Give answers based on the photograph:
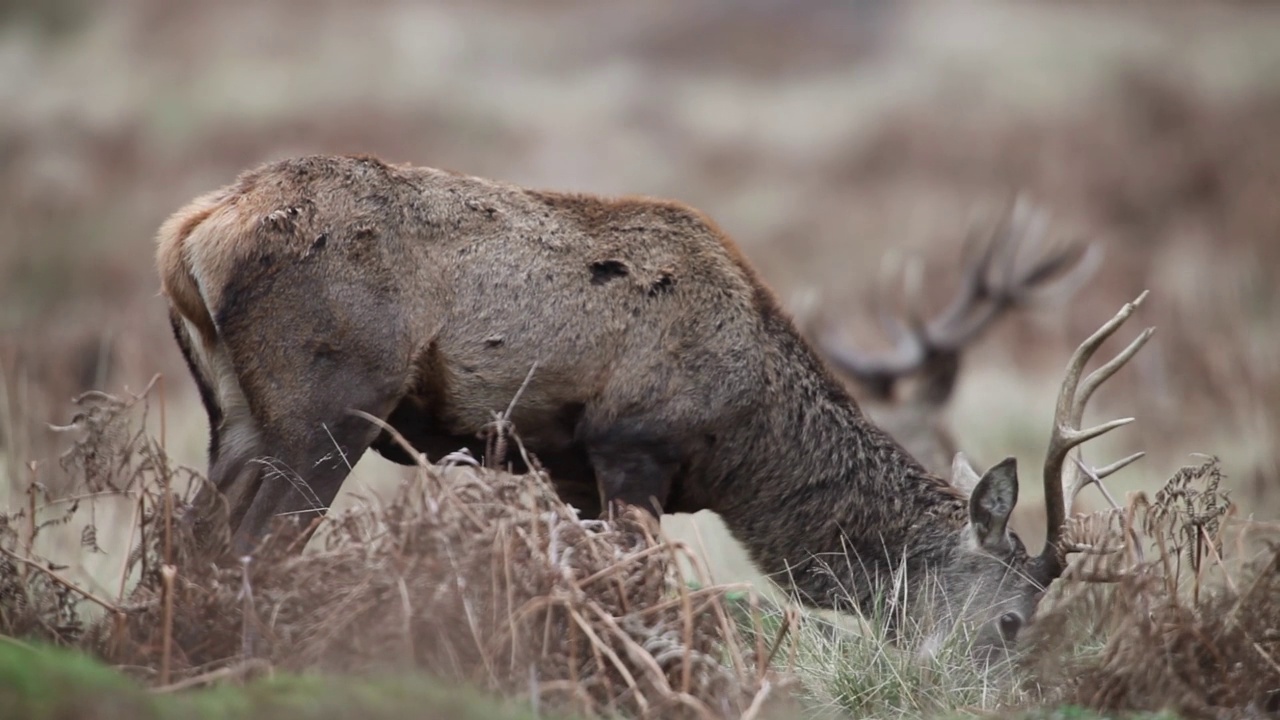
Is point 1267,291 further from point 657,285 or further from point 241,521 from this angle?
point 241,521

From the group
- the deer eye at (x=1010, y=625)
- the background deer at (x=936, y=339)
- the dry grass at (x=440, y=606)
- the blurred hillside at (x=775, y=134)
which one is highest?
the blurred hillside at (x=775, y=134)

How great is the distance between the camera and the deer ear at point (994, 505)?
5398 mm

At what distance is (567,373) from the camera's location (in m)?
5.17

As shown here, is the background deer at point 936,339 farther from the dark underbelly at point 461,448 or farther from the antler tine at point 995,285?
the dark underbelly at point 461,448

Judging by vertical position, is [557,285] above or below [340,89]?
below

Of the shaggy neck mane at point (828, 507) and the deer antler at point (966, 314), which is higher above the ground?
the deer antler at point (966, 314)

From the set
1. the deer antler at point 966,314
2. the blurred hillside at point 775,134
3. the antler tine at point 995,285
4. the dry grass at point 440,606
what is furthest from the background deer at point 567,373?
the blurred hillside at point 775,134

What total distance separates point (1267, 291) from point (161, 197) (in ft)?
44.1

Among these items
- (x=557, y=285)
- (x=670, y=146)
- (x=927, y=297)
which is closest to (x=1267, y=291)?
(x=927, y=297)

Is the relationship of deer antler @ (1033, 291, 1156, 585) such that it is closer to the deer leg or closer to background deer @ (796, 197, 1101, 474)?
the deer leg

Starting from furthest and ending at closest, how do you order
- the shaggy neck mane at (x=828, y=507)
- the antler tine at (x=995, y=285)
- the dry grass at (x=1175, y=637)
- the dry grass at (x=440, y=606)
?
the antler tine at (x=995, y=285) < the shaggy neck mane at (x=828, y=507) < the dry grass at (x=1175, y=637) < the dry grass at (x=440, y=606)

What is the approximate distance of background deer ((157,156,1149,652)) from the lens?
4.82 metres

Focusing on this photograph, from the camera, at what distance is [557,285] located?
521 cm

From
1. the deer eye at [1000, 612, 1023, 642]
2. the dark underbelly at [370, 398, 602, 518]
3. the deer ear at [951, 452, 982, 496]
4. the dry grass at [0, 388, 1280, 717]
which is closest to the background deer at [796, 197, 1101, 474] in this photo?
the deer ear at [951, 452, 982, 496]
